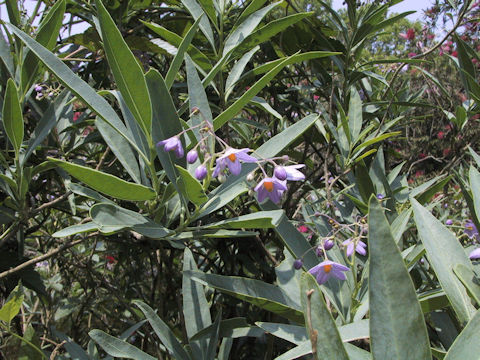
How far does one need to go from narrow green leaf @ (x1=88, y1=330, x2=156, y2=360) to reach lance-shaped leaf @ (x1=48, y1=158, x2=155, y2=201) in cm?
36

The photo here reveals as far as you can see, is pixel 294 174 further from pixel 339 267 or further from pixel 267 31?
pixel 267 31

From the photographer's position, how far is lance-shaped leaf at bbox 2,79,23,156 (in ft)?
3.11

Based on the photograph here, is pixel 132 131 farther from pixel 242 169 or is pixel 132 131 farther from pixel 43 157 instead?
pixel 43 157

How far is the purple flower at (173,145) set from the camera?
825 millimetres

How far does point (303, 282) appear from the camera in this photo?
0.52 meters

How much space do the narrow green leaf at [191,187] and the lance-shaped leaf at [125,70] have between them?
0.14 m

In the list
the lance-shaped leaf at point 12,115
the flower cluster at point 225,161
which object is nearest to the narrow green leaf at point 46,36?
the lance-shaped leaf at point 12,115

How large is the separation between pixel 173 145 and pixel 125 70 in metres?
0.16

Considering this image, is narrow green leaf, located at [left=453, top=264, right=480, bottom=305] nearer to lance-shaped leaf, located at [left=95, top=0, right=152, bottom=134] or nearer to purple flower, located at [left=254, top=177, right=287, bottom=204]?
purple flower, located at [left=254, top=177, right=287, bottom=204]

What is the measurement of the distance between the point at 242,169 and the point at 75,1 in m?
0.89

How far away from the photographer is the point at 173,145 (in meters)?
0.83

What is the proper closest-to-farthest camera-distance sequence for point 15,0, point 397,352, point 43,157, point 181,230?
1. point 397,352
2. point 181,230
3. point 15,0
4. point 43,157

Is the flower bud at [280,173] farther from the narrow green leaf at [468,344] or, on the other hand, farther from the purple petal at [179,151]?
the narrow green leaf at [468,344]

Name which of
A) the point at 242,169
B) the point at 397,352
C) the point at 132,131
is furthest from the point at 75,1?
the point at 397,352
